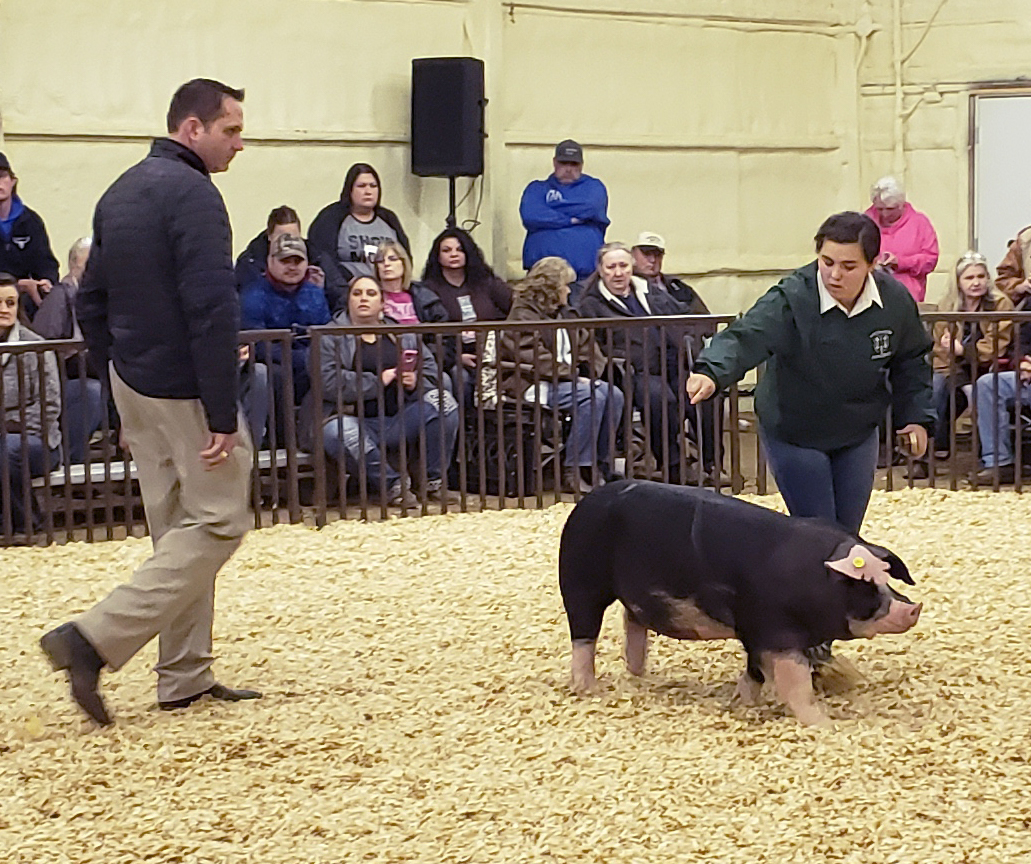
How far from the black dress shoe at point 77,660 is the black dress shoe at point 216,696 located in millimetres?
308

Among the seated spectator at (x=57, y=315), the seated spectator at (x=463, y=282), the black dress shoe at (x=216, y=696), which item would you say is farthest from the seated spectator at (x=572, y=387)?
the black dress shoe at (x=216, y=696)

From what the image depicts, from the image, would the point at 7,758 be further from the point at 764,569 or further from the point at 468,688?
the point at 764,569

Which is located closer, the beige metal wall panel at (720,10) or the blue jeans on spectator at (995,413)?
the blue jeans on spectator at (995,413)

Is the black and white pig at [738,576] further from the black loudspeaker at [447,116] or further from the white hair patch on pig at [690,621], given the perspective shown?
the black loudspeaker at [447,116]

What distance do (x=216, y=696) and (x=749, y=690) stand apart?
1.54 meters

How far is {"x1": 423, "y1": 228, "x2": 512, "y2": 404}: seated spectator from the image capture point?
9859 millimetres

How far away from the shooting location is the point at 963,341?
Result: 9688 mm

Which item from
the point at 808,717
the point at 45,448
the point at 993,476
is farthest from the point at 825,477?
the point at 993,476

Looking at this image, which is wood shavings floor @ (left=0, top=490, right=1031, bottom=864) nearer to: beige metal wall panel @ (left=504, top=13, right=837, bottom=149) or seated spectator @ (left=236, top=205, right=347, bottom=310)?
seated spectator @ (left=236, top=205, right=347, bottom=310)

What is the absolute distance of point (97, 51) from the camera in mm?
Answer: 10641

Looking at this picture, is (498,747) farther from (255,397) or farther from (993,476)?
(993,476)

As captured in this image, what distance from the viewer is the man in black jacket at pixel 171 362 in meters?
4.69

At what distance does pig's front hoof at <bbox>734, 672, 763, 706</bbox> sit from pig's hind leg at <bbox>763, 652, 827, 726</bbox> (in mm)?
175

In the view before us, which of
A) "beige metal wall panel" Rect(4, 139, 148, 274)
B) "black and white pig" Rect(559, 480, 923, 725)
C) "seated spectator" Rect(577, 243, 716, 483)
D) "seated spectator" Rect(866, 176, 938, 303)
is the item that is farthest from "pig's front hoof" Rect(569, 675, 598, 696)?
"seated spectator" Rect(866, 176, 938, 303)
